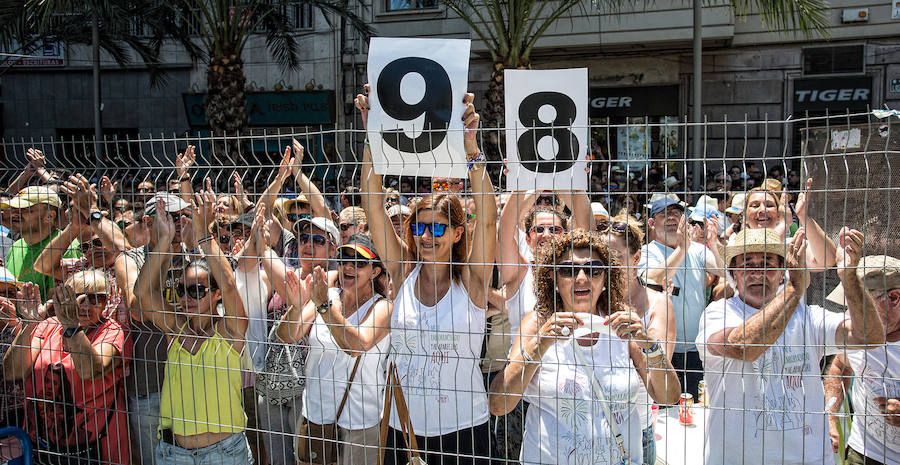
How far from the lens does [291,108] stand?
1730cm

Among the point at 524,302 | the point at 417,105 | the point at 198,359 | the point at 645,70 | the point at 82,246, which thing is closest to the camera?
the point at 417,105

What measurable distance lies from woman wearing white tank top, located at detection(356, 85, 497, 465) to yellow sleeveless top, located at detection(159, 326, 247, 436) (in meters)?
0.72

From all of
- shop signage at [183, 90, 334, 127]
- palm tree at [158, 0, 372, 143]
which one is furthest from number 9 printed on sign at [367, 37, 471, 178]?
shop signage at [183, 90, 334, 127]

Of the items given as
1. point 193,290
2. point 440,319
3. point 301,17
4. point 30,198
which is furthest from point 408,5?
point 440,319

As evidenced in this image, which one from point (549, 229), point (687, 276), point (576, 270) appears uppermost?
point (549, 229)

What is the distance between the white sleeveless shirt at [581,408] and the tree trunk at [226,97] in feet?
33.8

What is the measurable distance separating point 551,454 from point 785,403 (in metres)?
0.85

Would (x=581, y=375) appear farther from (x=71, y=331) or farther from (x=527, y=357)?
(x=71, y=331)

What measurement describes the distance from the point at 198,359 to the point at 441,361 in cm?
108

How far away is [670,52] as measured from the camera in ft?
47.5

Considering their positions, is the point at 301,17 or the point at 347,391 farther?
the point at 301,17

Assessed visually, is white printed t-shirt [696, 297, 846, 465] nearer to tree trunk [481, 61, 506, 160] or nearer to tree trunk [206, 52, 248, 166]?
tree trunk [481, 61, 506, 160]

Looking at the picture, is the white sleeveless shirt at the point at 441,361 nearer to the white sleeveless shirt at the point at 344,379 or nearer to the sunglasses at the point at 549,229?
the white sleeveless shirt at the point at 344,379

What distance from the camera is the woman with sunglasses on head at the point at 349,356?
9.68ft
